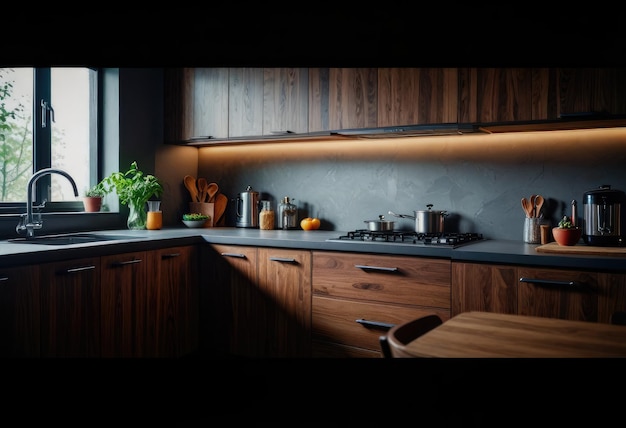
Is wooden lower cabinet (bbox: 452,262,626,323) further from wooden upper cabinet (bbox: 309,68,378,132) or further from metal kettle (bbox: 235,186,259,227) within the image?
metal kettle (bbox: 235,186,259,227)

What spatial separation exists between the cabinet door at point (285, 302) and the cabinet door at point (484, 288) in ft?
2.59

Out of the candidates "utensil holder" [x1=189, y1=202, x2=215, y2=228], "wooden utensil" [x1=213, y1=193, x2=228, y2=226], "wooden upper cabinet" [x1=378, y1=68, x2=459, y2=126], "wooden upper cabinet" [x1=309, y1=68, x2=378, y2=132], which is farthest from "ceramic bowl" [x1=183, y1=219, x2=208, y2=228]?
"wooden upper cabinet" [x1=378, y1=68, x2=459, y2=126]

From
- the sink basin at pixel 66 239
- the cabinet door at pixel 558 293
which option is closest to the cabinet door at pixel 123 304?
the sink basin at pixel 66 239

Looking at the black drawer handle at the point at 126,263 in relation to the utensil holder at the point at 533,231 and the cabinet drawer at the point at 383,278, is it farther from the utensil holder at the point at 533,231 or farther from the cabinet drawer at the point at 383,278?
the utensil holder at the point at 533,231

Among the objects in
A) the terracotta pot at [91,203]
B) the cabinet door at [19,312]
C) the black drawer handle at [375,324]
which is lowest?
the black drawer handle at [375,324]

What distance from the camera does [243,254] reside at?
3.01 m

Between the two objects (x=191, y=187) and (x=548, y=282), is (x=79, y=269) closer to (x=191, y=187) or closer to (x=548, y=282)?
(x=191, y=187)

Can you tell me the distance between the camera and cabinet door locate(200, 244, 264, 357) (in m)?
3.00

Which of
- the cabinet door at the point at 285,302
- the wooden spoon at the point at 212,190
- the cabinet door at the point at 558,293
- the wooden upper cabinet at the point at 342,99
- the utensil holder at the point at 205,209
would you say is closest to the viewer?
the cabinet door at the point at 558,293

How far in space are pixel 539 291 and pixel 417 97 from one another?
1180mm

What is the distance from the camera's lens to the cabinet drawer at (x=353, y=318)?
8.46ft

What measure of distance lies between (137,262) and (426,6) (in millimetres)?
2598

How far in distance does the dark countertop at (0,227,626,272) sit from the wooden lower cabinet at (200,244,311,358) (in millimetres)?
71

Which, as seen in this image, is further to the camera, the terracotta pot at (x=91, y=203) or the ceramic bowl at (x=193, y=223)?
the ceramic bowl at (x=193, y=223)
